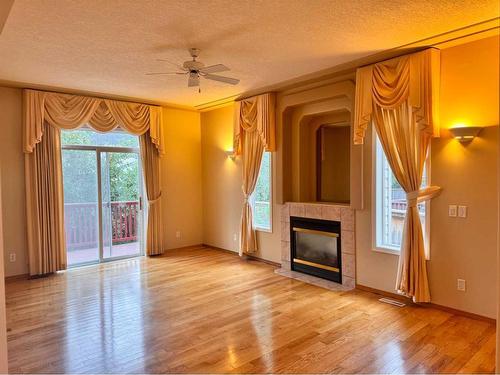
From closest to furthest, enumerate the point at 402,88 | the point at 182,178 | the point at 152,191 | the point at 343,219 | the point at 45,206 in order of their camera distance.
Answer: the point at 402,88 < the point at 343,219 < the point at 45,206 < the point at 152,191 < the point at 182,178

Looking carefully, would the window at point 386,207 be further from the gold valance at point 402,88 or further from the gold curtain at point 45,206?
the gold curtain at point 45,206

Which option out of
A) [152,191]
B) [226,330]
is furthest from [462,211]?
[152,191]

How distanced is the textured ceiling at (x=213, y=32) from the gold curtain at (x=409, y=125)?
0.37m

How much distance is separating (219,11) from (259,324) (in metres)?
2.93

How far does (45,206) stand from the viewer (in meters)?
5.26

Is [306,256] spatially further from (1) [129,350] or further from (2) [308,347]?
(1) [129,350]

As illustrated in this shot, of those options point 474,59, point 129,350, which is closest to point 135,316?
point 129,350

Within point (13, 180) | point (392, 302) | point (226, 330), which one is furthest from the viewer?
point (13, 180)

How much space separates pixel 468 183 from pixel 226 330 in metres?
2.87

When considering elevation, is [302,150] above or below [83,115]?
below

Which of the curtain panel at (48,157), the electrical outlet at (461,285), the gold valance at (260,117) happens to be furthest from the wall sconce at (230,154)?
the electrical outlet at (461,285)

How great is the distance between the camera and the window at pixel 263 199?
5.85 meters

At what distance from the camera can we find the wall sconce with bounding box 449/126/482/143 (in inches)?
134

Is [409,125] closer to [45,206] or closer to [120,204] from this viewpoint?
[120,204]
